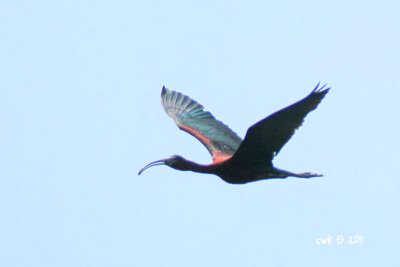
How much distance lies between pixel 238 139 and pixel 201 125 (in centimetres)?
99

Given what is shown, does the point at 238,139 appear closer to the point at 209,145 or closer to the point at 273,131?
the point at 209,145

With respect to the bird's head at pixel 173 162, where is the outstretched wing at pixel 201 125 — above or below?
above

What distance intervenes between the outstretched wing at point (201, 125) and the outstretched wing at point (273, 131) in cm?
141

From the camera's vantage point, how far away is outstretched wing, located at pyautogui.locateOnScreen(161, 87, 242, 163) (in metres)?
26.8

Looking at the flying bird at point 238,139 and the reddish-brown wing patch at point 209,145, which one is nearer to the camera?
the flying bird at point 238,139

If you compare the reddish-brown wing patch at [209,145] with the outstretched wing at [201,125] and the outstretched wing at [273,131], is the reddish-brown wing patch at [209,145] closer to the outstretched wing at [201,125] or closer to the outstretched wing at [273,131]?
the outstretched wing at [201,125]

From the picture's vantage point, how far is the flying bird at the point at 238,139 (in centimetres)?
2317

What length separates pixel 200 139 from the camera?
89.4 feet

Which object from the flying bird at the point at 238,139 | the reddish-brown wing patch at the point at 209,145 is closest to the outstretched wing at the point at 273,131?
the flying bird at the point at 238,139

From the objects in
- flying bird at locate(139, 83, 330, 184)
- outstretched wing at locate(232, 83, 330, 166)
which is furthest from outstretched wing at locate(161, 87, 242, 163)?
outstretched wing at locate(232, 83, 330, 166)

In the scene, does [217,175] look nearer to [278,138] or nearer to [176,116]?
[278,138]

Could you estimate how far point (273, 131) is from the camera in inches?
926

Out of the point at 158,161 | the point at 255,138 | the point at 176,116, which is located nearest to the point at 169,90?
the point at 176,116

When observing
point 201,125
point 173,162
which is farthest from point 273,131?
point 201,125
